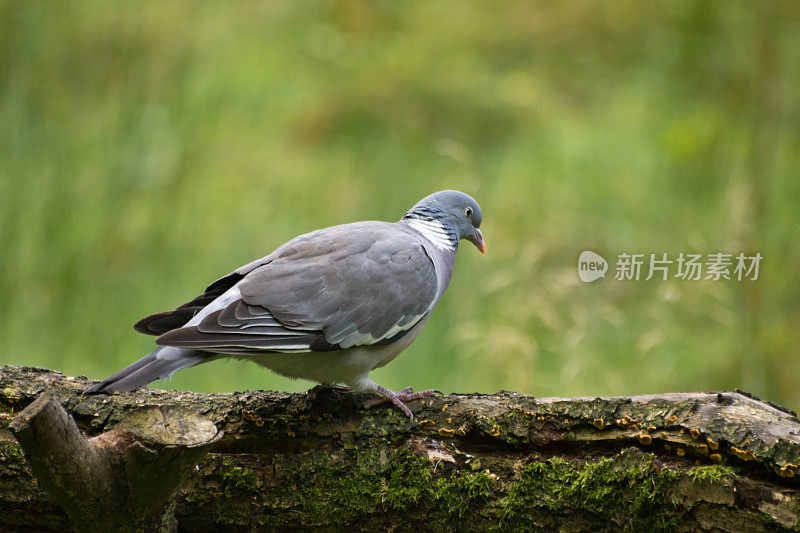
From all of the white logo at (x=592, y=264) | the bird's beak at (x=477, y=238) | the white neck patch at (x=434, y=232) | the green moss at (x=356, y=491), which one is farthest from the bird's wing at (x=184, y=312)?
the white logo at (x=592, y=264)

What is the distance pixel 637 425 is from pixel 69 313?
8.32 feet

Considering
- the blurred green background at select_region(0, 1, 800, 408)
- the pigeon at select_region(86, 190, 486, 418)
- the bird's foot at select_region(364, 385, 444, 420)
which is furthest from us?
the blurred green background at select_region(0, 1, 800, 408)

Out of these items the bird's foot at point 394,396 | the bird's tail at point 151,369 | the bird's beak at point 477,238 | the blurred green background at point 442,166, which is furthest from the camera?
the blurred green background at point 442,166

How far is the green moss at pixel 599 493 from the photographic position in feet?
5.63

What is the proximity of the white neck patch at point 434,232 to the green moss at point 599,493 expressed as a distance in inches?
36.0

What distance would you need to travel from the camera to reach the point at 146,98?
3.66m

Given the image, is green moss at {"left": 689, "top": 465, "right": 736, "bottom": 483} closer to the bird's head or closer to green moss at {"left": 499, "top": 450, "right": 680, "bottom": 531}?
green moss at {"left": 499, "top": 450, "right": 680, "bottom": 531}

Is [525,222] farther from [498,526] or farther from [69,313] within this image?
[498,526]

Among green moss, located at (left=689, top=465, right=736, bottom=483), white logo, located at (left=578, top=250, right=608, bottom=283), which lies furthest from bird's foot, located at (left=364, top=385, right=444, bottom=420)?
white logo, located at (left=578, top=250, right=608, bottom=283)

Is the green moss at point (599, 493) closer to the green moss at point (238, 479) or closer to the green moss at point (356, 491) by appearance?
the green moss at point (356, 491)

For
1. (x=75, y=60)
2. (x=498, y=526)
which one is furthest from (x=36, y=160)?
(x=498, y=526)

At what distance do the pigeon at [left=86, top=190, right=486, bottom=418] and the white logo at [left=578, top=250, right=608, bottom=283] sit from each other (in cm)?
214

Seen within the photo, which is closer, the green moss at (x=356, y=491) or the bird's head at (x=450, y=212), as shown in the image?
the green moss at (x=356, y=491)

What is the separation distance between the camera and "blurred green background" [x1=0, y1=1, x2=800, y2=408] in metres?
3.38
